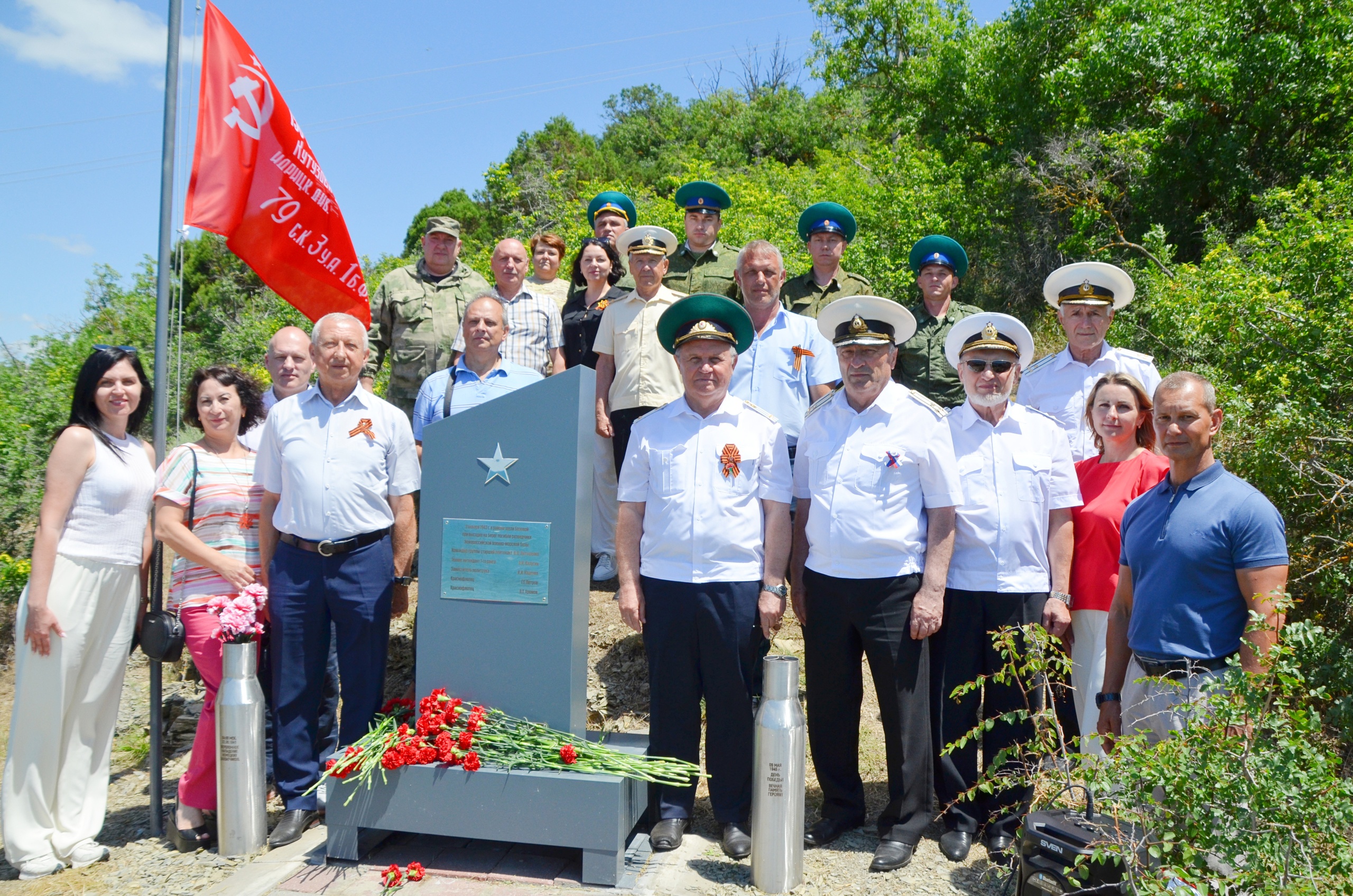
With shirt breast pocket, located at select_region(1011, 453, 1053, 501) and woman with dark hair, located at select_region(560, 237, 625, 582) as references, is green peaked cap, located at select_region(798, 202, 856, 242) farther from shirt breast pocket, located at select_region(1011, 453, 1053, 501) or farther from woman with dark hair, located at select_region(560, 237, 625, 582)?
shirt breast pocket, located at select_region(1011, 453, 1053, 501)

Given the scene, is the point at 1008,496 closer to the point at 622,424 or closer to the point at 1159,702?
the point at 1159,702

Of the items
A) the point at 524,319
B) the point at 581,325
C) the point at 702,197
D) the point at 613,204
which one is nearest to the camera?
the point at 524,319

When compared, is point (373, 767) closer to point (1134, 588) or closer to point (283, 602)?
point (283, 602)

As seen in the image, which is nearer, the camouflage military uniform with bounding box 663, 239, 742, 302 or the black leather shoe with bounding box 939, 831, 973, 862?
the black leather shoe with bounding box 939, 831, 973, 862

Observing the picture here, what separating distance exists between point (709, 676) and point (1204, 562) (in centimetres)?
185

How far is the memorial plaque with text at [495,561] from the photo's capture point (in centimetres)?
396

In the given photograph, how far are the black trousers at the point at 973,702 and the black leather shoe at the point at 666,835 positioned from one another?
1.09 m

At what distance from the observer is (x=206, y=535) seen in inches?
168

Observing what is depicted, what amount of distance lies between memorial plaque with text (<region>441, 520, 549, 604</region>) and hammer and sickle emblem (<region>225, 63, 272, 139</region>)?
7.83 feet

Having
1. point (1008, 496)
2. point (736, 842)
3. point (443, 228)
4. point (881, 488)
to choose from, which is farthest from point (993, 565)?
point (443, 228)

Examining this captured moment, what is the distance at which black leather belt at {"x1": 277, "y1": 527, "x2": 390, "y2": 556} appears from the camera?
4.03 metres

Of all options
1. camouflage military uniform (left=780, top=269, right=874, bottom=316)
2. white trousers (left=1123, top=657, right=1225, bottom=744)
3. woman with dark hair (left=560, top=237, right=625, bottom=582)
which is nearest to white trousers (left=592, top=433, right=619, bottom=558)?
woman with dark hair (left=560, top=237, right=625, bottom=582)

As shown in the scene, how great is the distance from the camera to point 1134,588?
11.5ft

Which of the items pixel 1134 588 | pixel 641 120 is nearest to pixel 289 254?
pixel 1134 588
